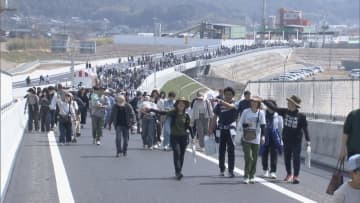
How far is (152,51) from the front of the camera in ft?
463

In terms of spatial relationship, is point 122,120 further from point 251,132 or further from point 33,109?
point 33,109

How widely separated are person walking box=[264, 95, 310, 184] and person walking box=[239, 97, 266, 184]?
42 cm

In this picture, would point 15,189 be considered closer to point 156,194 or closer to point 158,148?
point 156,194

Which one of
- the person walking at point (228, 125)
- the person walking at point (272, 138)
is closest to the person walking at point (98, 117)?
the person walking at point (228, 125)

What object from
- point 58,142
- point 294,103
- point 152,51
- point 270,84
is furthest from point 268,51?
point 294,103

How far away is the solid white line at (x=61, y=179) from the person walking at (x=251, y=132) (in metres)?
3.12

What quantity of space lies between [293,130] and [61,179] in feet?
14.1

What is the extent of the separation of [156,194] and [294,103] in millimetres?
3040

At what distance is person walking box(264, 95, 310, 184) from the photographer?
16.2 meters

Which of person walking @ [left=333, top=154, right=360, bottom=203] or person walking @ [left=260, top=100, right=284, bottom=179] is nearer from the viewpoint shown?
person walking @ [left=333, top=154, right=360, bottom=203]

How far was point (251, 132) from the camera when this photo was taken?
1634 centimetres

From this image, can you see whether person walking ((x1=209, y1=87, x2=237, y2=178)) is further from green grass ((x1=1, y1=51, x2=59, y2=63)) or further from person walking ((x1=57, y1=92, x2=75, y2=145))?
green grass ((x1=1, y1=51, x2=59, y2=63))

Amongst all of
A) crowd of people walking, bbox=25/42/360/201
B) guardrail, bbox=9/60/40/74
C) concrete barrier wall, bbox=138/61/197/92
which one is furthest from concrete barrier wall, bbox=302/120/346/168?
guardrail, bbox=9/60/40/74

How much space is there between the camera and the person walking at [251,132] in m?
16.3
